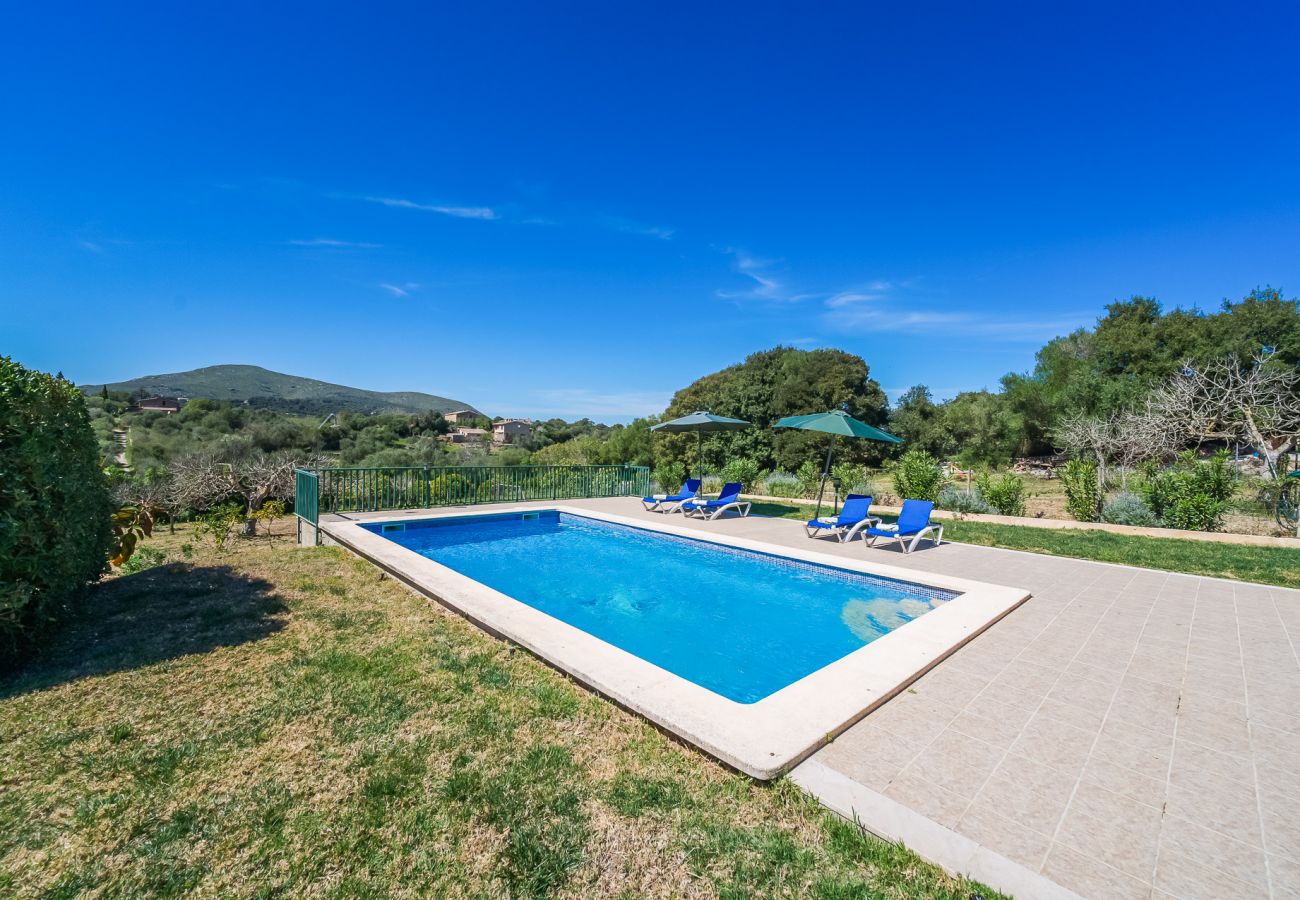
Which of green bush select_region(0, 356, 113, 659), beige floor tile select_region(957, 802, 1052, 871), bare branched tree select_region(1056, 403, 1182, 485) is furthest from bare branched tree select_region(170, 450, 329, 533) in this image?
bare branched tree select_region(1056, 403, 1182, 485)

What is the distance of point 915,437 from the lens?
29922mm

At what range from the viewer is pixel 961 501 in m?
12.2

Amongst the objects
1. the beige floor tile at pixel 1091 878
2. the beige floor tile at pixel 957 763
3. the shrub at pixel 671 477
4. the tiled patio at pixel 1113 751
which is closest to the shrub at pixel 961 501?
the shrub at pixel 671 477

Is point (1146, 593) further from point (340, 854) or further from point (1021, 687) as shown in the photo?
point (340, 854)

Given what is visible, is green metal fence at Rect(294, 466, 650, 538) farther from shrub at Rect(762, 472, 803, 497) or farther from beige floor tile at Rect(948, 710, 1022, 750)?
beige floor tile at Rect(948, 710, 1022, 750)

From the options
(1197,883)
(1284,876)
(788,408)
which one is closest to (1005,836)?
(1197,883)

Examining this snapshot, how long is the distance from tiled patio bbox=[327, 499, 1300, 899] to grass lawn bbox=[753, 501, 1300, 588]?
92.5 inches

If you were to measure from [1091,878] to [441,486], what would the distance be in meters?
11.3

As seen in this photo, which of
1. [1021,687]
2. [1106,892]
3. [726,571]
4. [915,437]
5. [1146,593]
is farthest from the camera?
[915,437]

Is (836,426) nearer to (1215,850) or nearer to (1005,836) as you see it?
(1215,850)

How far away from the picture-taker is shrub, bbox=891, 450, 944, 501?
40.2ft

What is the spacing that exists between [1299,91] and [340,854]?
18.1 metres

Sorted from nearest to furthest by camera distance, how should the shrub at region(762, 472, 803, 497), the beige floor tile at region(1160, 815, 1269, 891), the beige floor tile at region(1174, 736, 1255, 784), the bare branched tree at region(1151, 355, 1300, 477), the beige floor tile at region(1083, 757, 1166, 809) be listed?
the beige floor tile at region(1160, 815, 1269, 891) → the beige floor tile at region(1083, 757, 1166, 809) → the beige floor tile at region(1174, 736, 1255, 784) → the bare branched tree at region(1151, 355, 1300, 477) → the shrub at region(762, 472, 803, 497)

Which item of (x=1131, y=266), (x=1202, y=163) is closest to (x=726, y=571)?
(x=1202, y=163)
